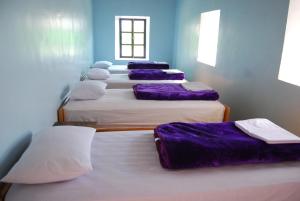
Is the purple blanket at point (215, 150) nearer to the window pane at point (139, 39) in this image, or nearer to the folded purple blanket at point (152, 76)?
the folded purple blanket at point (152, 76)

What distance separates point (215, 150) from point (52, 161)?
893mm

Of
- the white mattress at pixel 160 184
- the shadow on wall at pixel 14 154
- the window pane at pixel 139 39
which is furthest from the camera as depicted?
the window pane at pixel 139 39

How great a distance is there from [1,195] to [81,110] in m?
1.20

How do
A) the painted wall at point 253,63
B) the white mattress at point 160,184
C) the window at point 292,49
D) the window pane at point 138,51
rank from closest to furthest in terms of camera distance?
1. the white mattress at point 160,184
2. the window at point 292,49
3. the painted wall at point 253,63
4. the window pane at point 138,51

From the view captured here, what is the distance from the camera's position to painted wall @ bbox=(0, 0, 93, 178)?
4.51ft

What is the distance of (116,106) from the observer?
248 centimetres

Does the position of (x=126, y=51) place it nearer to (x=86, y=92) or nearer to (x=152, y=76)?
(x=152, y=76)

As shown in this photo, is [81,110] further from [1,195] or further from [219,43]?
[219,43]

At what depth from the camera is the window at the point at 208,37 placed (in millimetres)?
3914

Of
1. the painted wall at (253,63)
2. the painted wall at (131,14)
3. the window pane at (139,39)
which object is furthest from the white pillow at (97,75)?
the window pane at (139,39)

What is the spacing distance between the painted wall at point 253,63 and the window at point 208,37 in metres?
0.14

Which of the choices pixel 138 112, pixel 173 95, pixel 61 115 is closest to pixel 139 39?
pixel 173 95

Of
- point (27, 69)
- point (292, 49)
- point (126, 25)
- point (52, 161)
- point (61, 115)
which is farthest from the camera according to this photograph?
point (126, 25)

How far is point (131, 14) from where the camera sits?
570 centimetres
